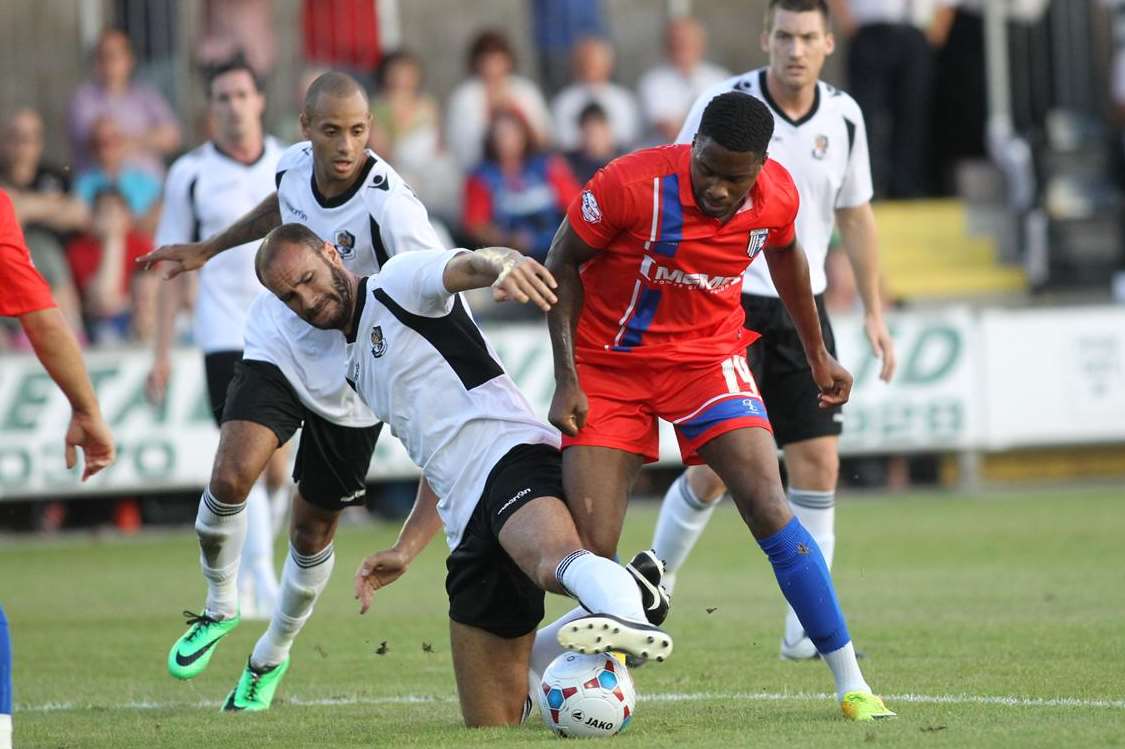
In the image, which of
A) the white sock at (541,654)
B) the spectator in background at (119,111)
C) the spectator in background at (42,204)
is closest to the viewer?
the white sock at (541,654)

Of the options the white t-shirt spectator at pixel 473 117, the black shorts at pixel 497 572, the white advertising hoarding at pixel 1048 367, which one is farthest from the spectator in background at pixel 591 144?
the black shorts at pixel 497 572

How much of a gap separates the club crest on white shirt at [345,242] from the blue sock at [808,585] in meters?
2.26

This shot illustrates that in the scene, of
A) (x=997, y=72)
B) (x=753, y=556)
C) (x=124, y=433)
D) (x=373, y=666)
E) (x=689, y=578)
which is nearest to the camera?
(x=373, y=666)

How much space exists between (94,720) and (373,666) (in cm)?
165

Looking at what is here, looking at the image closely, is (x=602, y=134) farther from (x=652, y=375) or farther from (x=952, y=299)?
(x=652, y=375)

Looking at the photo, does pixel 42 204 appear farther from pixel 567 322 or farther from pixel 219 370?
pixel 567 322

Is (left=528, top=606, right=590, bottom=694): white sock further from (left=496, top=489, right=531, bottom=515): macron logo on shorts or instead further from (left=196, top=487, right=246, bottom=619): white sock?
(left=196, top=487, right=246, bottom=619): white sock

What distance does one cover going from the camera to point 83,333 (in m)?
16.6

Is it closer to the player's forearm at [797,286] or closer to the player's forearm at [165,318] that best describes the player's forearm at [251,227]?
the player's forearm at [797,286]

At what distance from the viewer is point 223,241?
8.38 meters

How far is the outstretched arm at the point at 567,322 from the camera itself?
6.88m

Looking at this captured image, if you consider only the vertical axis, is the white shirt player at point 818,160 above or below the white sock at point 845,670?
above

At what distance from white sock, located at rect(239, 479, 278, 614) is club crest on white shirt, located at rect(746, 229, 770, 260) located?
4468 millimetres

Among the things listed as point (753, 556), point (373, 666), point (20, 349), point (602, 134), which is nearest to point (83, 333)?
point (20, 349)
